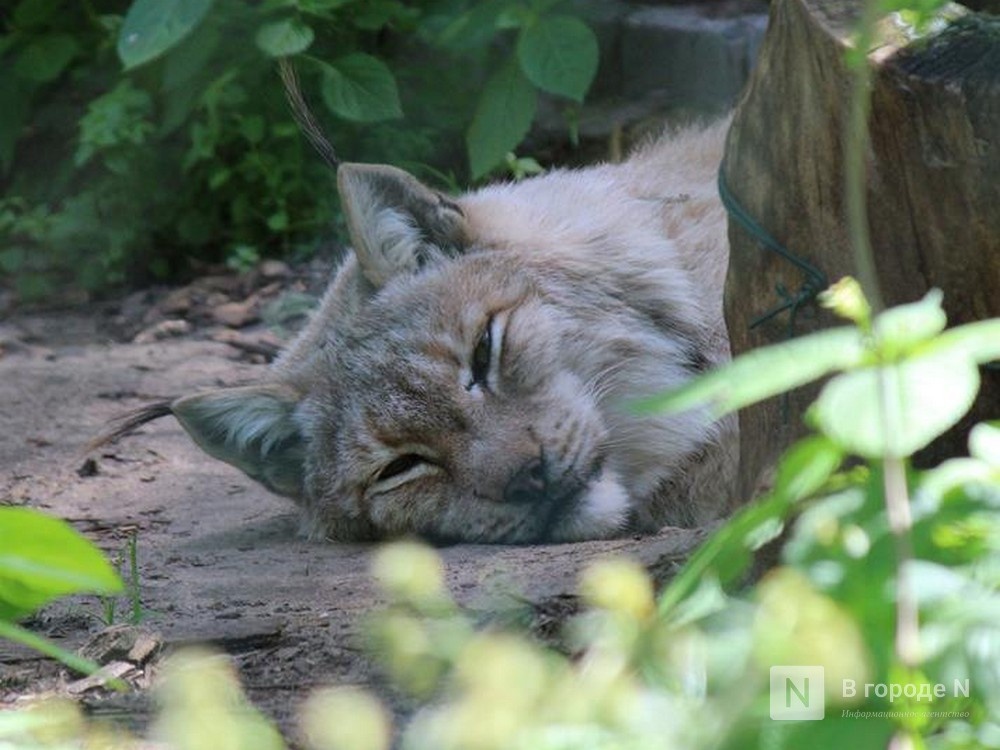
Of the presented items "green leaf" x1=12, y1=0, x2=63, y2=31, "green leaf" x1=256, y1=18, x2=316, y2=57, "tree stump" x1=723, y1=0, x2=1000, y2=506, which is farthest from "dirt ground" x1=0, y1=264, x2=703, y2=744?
"green leaf" x1=12, y1=0, x2=63, y2=31

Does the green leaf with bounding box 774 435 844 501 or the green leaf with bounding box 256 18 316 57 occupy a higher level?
the green leaf with bounding box 774 435 844 501

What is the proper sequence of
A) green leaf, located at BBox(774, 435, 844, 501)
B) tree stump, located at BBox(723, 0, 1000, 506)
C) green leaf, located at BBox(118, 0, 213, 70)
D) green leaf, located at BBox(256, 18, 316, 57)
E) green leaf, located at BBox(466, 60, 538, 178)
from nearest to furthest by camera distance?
green leaf, located at BBox(774, 435, 844, 501) → tree stump, located at BBox(723, 0, 1000, 506) → green leaf, located at BBox(118, 0, 213, 70) → green leaf, located at BBox(466, 60, 538, 178) → green leaf, located at BBox(256, 18, 316, 57)

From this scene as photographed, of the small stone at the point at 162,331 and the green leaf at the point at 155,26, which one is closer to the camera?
the green leaf at the point at 155,26

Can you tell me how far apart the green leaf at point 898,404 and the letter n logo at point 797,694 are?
0.91 ft

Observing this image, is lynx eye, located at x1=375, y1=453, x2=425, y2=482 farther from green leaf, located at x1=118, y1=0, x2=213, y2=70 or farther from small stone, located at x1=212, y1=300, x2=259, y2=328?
small stone, located at x1=212, y1=300, x2=259, y2=328

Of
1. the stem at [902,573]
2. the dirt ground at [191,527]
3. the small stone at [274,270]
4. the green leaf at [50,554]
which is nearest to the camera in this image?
the stem at [902,573]

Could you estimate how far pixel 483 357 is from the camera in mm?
4840

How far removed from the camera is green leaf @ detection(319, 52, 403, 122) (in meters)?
7.36

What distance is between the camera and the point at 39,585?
261cm

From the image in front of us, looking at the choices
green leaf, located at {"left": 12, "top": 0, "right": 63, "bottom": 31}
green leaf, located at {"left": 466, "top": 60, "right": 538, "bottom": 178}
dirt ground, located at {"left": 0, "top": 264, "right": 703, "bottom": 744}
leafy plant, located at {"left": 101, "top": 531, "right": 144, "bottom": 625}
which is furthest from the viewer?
green leaf, located at {"left": 12, "top": 0, "right": 63, "bottom": 31}

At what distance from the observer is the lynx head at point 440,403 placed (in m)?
4.70

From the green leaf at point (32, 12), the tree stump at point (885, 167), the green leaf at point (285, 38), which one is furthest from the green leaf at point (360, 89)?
the tree stump at point (885, 167)

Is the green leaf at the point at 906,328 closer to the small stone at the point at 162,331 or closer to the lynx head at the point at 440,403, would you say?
the lynx head at the point at 440,403

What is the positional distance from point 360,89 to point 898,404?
584 centimetres
